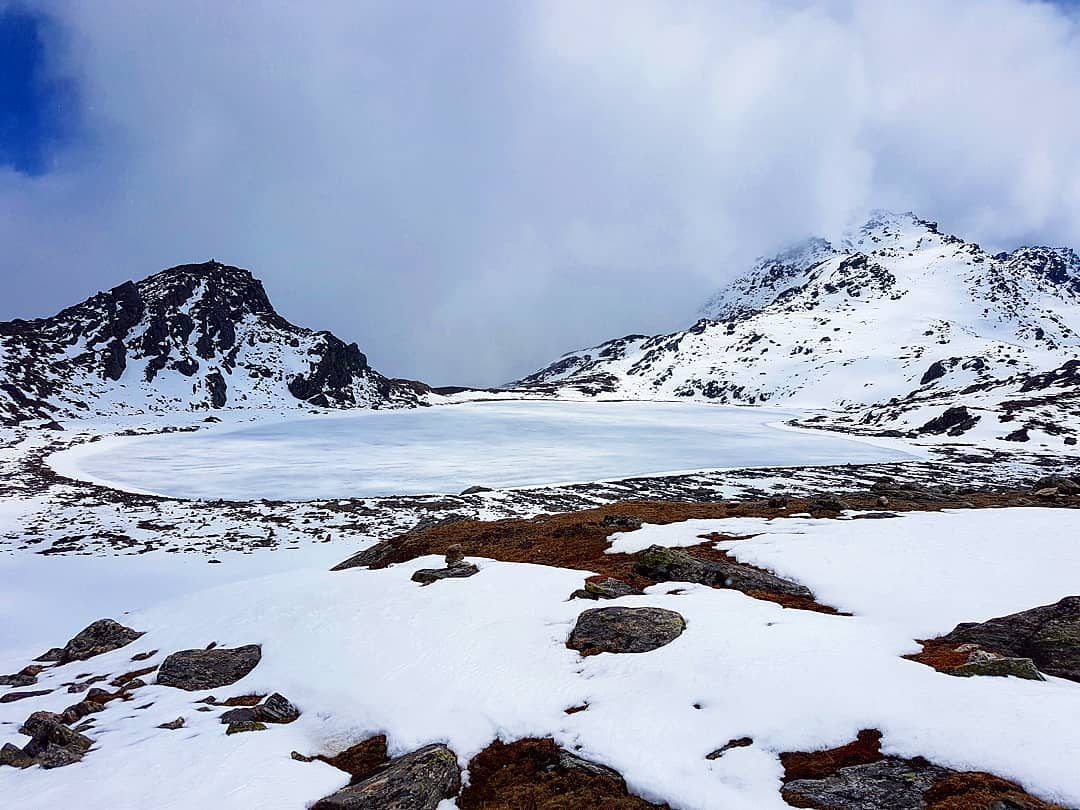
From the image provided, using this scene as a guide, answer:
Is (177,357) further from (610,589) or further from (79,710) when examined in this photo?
(610,589)

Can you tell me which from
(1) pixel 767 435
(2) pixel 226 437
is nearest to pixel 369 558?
(2) pixel 226 437

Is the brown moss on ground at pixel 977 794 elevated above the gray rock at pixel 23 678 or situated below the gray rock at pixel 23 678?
above

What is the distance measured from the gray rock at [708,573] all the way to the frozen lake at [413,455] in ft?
110

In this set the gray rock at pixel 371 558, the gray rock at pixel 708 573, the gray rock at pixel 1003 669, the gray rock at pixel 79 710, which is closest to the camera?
the gray rock at pixel 1003 669

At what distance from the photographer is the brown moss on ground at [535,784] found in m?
7.57

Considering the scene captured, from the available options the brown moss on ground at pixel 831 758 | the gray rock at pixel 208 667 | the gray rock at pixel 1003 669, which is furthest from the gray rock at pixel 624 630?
the gray rock at pixel 208 667

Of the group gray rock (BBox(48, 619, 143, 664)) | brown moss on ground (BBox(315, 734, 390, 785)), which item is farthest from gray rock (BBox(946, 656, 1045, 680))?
gray rock (BBox(48, 619, 143, 664))

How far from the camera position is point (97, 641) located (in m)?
16.9

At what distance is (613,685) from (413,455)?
2492 inches

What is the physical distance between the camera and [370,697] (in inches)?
427

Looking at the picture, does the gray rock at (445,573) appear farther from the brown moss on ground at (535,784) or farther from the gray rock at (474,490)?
the gray rock at (474,490)

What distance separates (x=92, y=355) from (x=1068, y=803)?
163 metres

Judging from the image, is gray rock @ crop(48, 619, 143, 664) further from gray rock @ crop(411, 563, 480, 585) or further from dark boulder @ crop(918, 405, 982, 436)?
dark boulder @ crop(918, 405, 982, 436)

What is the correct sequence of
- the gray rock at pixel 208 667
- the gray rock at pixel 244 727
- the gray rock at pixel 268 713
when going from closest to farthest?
1. the gray rock at pixel 244 727
2. the gray rock at pixel 268 713
3. the gray rock at pixel 208 667
